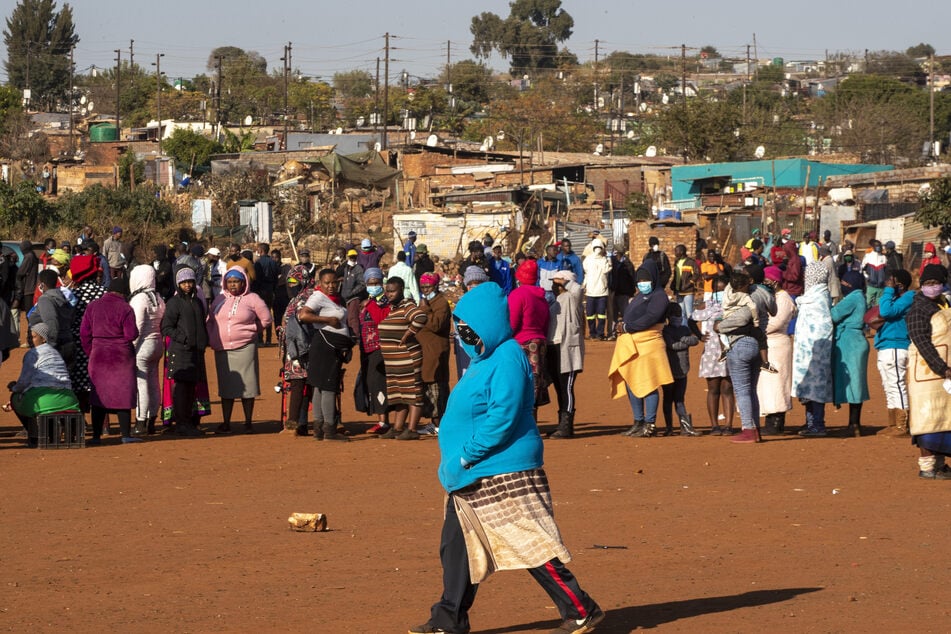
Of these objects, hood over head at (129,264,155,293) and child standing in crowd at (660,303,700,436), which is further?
hood over head at (129,264,155,293)

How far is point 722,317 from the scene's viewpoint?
1326 cm

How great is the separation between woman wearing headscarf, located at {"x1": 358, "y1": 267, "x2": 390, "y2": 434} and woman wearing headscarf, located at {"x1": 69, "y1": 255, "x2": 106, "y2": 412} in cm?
276

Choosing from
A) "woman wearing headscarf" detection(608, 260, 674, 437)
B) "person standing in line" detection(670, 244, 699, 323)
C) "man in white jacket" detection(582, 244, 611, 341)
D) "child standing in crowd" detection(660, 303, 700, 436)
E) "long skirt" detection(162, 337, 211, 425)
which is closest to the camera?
"woman wearing headscarf" detection(608, 260, 674, 437)

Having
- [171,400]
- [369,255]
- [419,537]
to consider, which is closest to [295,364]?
[171,400]

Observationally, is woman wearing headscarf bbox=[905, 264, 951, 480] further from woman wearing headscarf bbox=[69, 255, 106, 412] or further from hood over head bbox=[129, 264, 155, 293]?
woman wearing headscarf bbox=[69, 255, 106, 412]

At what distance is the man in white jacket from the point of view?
2477cm

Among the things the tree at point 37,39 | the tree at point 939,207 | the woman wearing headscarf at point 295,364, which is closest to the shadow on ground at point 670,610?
the woman wearing headscarf at point 295,364

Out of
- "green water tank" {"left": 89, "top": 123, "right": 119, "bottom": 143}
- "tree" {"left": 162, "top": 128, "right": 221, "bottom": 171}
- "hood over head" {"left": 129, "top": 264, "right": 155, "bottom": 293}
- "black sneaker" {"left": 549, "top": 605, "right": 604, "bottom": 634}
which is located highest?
"green water tank" {"left": 89, "top": 123, "right": 119, "bottom": 143}

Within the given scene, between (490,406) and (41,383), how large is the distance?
815cm

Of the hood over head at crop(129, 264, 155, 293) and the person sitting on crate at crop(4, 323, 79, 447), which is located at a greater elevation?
the hood over head at crop(129, 264, 155, 293)

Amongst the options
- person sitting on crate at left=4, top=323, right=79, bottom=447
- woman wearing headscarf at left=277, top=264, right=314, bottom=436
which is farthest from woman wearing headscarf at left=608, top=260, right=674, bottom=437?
person sitting on crate at left=4, top=323, right=79, bottom=447

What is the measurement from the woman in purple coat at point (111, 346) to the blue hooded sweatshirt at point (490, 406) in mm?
7901

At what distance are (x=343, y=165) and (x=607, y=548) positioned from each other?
135 feet

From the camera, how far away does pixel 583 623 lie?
6133 millimetres
